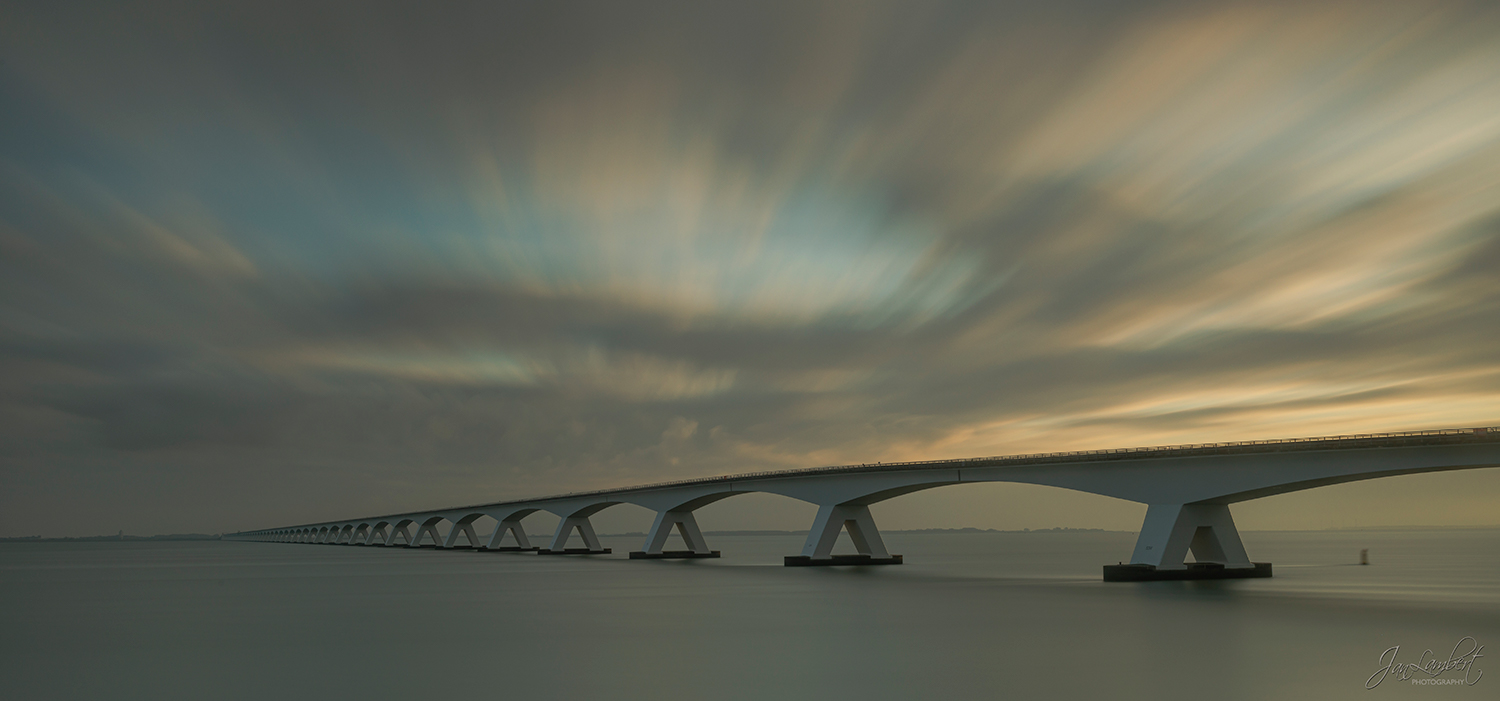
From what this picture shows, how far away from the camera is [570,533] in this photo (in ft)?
380

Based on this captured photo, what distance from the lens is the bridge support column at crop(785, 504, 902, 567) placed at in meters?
70.4

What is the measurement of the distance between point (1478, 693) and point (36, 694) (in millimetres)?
A: 25205

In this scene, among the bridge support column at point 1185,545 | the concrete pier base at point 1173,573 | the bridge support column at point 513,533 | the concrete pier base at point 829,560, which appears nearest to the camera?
the concrete pier base at point 1173,573

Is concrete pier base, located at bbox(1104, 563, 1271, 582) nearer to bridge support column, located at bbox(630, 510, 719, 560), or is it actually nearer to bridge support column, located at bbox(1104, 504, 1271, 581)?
bridge support column, located at bbox(1104, 504, 1271, 581)

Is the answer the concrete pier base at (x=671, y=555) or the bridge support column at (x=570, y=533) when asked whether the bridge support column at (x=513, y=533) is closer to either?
the bridge support column at (x=570, y=533)

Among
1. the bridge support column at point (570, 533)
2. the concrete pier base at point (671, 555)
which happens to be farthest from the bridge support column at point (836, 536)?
the bridge support column at point (570, 533)

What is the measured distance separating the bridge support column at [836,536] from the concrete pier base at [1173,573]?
23890 mm

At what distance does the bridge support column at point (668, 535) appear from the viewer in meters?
95.2

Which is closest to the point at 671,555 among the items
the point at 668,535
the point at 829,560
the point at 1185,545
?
the point at 668,535

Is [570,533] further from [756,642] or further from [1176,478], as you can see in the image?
[756,642]

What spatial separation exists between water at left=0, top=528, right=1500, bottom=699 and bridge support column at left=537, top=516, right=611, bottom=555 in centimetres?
6806

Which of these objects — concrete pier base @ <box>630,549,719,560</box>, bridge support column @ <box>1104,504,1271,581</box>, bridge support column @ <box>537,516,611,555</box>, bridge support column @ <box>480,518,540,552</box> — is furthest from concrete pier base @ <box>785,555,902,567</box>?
bridge support column @ <box>480,518,540,552</box>

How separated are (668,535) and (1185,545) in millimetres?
58714

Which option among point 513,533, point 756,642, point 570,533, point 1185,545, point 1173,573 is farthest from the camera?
point 513,533
